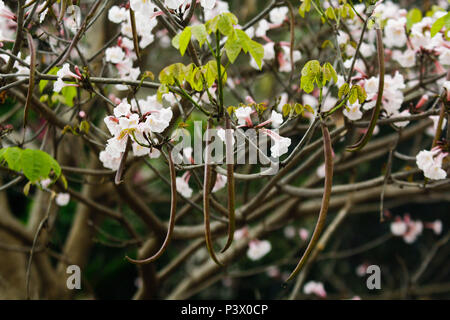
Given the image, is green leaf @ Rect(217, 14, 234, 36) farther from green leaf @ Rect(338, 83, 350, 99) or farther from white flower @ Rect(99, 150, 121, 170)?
white flower @ Rect(99, 150, 121, 170)

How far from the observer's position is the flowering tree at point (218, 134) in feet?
3.97

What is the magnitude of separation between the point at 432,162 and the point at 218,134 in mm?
770

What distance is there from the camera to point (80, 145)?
115 inches

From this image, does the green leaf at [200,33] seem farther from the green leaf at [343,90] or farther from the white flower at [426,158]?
the white flower at [426,158]

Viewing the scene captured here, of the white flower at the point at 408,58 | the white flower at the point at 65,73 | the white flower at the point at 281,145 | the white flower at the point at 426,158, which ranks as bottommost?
the white flower at the point at 281,145

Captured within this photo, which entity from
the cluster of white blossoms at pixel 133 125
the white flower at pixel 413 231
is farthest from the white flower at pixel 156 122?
the white flower at pixel 413 231

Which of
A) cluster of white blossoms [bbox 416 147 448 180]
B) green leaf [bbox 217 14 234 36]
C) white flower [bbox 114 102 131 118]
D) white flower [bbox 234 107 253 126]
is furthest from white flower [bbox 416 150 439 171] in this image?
white flower [bbox 114 102 131 118]

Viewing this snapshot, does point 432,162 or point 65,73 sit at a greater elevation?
point 65,73

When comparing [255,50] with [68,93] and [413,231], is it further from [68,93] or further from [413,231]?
[413,231]

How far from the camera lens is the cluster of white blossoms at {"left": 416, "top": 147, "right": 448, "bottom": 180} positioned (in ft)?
4.79

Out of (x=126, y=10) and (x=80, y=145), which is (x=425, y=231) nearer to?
(x=80, y=145)

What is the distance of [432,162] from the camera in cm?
147

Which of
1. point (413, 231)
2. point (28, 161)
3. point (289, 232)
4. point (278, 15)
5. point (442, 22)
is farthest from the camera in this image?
point (289, 232)

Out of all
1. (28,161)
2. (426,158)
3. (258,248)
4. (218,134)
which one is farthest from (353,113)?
(258,248)
